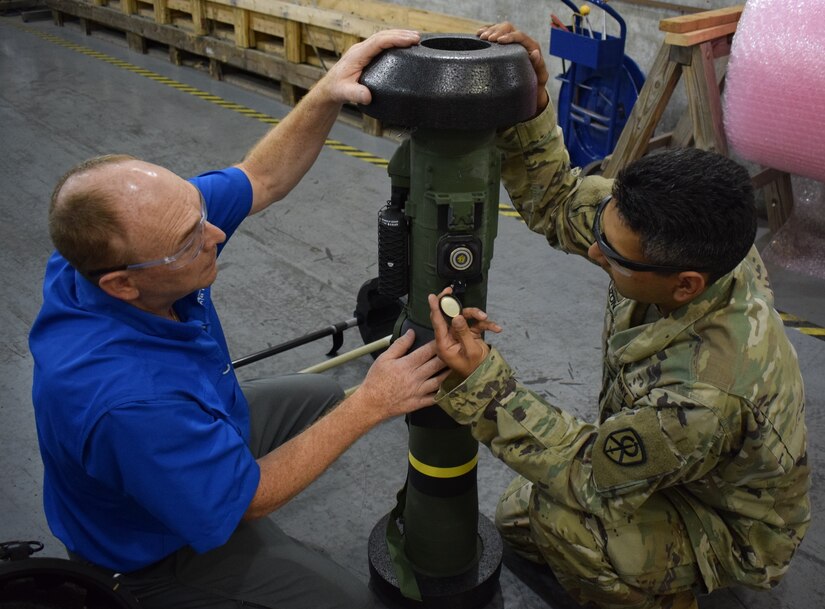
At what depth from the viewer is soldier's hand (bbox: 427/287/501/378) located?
1.91 metres

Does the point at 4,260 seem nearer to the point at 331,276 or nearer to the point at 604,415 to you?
the point at 331,276

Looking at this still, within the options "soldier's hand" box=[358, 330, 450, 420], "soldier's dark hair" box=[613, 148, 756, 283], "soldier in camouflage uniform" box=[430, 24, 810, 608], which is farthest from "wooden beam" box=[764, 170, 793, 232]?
"soldier's hand" box=[358, 330, 450, 420]

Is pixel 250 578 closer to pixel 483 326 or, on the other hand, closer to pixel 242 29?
pixel 483 326

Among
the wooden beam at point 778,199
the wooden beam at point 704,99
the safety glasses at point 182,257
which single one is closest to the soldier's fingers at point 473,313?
the safety glasses at point 182,257

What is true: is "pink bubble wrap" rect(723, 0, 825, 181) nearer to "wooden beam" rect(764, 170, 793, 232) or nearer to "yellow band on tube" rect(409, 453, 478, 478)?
"wooden beam" rect(764, 170, 793, 232)

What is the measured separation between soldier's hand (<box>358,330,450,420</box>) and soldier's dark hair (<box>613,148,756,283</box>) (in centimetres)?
57

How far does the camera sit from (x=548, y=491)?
6.91 ft

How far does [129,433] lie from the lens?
5.65 feet

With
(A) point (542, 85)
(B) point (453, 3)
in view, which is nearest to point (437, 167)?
(A) point (542, 85)

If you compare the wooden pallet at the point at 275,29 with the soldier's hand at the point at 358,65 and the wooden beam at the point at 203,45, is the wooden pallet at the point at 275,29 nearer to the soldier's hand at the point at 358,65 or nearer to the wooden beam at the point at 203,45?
the wooden beam at the point at 203,45

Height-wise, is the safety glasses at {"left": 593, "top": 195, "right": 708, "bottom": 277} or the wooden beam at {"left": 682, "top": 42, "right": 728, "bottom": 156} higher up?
the safety glasses at {"left": 593, "top": 195, "right": 708, "bottom": 277}

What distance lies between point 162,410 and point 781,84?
337 centimetres

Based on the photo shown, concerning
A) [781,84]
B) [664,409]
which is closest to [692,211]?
[664,409]

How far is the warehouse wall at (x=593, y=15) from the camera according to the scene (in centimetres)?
531
